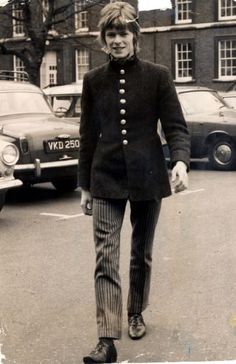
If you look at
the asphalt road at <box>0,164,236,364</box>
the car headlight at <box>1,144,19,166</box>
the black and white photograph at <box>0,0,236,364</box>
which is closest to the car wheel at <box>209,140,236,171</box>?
the black and white photograph at <box>0,0,236,364</box>

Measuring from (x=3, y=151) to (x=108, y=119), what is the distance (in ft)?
15.7

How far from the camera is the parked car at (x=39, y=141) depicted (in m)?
9.39

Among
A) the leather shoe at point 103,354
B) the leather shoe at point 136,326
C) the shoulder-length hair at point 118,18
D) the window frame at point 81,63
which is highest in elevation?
the window frame at point 81,63

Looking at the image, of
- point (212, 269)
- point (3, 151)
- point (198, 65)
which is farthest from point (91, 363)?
point (198, 65)

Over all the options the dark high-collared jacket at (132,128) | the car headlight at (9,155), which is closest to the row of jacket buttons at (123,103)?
the dark high-collared jacket at (132,128)

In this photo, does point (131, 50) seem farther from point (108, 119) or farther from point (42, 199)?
point (42, 199)

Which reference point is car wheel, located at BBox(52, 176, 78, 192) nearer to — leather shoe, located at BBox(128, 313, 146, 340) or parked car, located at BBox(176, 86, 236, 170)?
parked car, located at BBox(176, 86, 236, 170)

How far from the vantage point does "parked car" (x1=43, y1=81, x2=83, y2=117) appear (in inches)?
536

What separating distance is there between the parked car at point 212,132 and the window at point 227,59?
20.3m

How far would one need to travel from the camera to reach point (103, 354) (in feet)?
11.4

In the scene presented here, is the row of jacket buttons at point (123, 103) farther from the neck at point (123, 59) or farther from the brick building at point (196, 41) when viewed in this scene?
the brick building at point (196, 41)

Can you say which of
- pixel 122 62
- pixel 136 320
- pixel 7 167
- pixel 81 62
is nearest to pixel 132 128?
pixel 122 62

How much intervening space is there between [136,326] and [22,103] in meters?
7.38

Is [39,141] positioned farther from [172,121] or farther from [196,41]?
[196,41]
